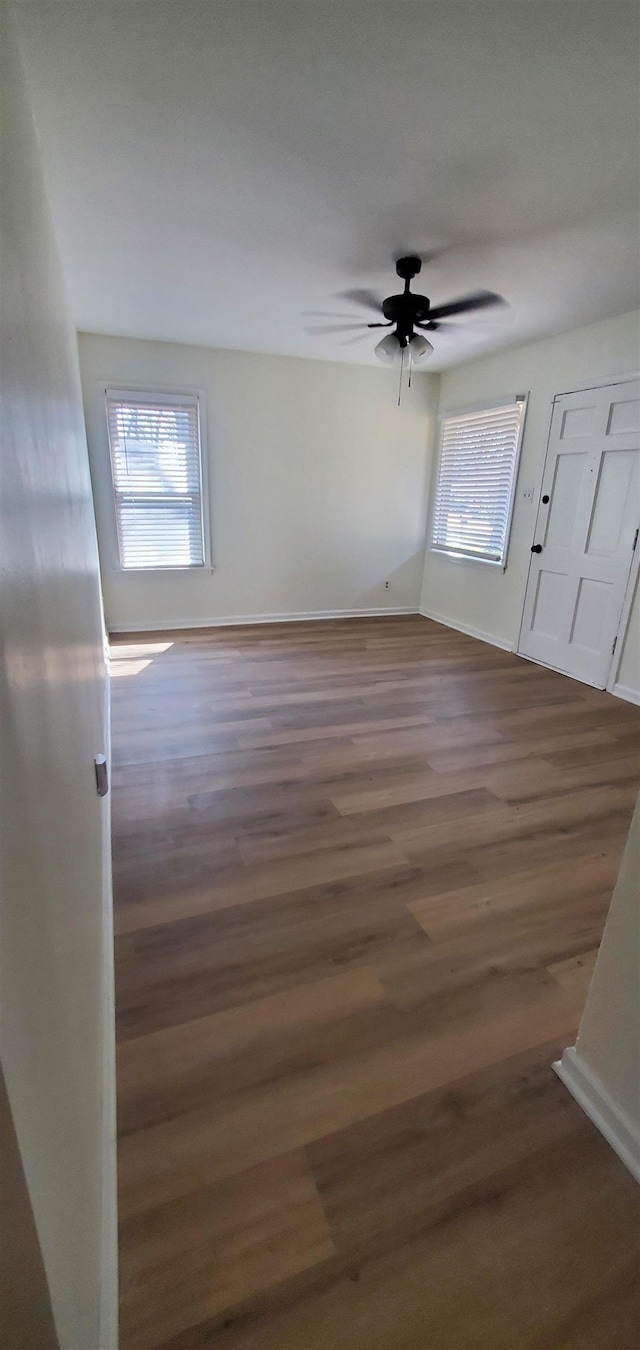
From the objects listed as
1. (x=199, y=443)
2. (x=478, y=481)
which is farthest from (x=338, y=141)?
(x=478, y=481)

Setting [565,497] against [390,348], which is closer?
[390,348]

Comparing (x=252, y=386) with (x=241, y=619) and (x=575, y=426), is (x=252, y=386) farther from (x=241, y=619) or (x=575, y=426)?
(x=575, y=426)

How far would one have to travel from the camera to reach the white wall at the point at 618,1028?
108 cm

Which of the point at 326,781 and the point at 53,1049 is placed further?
the point at 326,781

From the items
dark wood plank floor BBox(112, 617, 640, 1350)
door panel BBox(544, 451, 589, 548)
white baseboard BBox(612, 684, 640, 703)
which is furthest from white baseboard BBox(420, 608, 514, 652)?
dark wood plank floor BBox(112, 617, 640, 1350)

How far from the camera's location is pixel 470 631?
17.7 feet

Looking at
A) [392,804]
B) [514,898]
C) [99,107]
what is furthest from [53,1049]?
[99,107]

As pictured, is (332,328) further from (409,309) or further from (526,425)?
(526,425)

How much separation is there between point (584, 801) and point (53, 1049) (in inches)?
96.2

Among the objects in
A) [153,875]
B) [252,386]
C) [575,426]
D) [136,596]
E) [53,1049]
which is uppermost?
[252,386]

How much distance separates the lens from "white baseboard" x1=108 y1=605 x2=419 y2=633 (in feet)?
16.9

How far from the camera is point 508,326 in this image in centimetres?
382

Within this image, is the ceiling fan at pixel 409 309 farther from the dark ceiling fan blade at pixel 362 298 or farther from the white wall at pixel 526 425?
the white wall at pixel 526 425

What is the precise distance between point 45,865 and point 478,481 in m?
5.22
